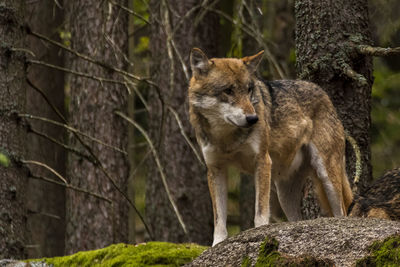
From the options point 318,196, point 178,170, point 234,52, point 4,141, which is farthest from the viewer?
point 178,170

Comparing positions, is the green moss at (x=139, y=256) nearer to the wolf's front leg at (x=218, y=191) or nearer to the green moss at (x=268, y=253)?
the wolf's front leg at (x=218, y=191)

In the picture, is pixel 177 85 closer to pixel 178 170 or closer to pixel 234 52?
pixel 178 170

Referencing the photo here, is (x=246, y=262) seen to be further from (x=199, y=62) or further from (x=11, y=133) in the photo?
(x=11, y=133)

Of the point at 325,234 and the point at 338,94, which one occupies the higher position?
the point at 338,94

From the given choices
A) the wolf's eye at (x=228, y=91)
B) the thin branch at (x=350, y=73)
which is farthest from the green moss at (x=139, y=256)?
the thin branch at (x=350, y=73)

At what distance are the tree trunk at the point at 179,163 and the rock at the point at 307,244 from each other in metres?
7.14

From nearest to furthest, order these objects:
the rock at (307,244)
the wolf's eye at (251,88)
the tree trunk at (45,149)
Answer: the rock at (307,244), the wolf's eye at (251,88), the tree trunk at (45,149)

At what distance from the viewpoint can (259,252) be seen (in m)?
4.37

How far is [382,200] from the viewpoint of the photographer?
5.75 metres

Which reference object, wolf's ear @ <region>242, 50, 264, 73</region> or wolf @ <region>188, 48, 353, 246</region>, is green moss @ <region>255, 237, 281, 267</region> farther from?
wolf's ear @ <region>242, 50, 264, 73</region>

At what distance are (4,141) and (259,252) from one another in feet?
10.6

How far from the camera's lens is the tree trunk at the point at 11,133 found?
249 inches

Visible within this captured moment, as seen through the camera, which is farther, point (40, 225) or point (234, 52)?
point (40, 225)

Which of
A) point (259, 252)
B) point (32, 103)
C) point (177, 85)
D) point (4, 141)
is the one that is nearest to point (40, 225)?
point (32, 103)
